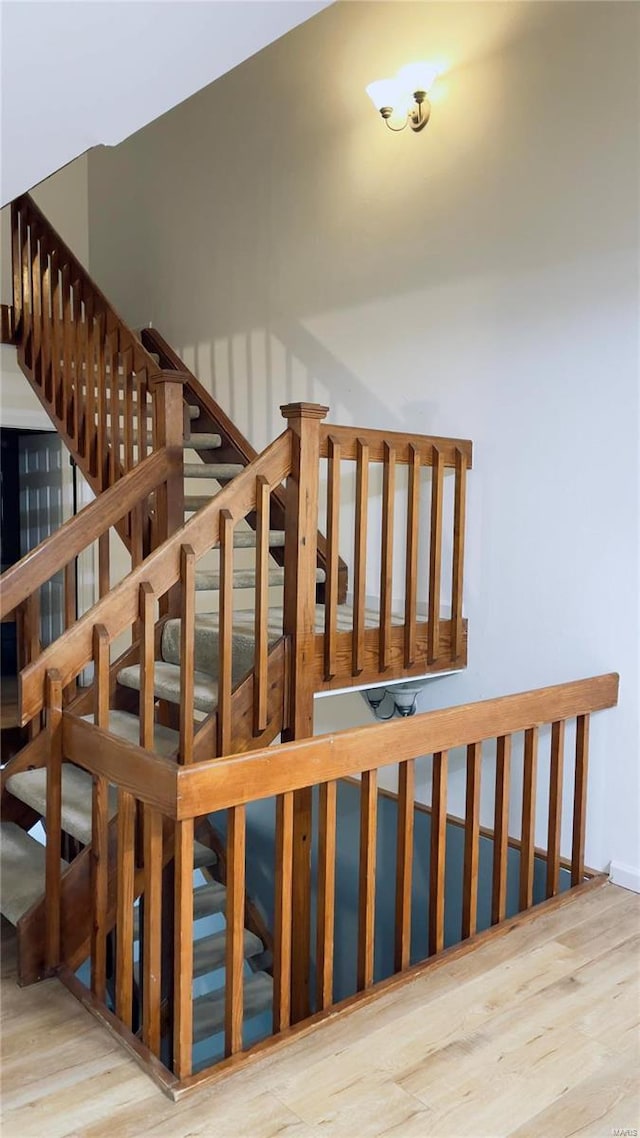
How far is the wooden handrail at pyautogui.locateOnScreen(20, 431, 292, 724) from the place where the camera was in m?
2.62

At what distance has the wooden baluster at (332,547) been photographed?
9.78 feet

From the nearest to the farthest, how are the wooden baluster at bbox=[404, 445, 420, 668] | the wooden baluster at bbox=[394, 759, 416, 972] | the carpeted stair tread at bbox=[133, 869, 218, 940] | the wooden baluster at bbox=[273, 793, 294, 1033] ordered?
the wooden baluster at bbox=[273, 793, 294, 1033], the wooden baluster at bbox=[394, 759, 416, 972], the wooden baluster at bbox=[404, 445, 420, 668], the carpeted stair tread at bbox=[133, 869, 218, 940]

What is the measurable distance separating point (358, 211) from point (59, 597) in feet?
11.2

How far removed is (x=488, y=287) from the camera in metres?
3.56

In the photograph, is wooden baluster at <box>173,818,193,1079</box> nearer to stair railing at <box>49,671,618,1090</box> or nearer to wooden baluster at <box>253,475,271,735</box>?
stair railing at <box>49,671,618,1090</box>

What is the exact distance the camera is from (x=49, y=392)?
4812 mm

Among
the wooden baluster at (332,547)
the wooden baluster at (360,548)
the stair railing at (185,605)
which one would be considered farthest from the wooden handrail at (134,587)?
the wooden baluster at (360,548)

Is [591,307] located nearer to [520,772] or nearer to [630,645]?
[630,645]

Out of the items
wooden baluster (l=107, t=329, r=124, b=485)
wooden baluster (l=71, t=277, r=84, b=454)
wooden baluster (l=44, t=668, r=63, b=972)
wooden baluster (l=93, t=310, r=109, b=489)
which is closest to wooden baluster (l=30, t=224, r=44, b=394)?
wooden baluster (l=71, t=277, r=84, b=454)

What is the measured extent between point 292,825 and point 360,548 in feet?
3.62

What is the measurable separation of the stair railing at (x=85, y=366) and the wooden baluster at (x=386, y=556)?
38.3 inches

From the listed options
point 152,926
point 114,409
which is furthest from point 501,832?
point 114,409

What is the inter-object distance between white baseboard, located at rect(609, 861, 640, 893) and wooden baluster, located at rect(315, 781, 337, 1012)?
132 cm

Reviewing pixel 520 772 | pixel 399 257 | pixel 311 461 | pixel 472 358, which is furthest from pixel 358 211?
pixel 520 772
